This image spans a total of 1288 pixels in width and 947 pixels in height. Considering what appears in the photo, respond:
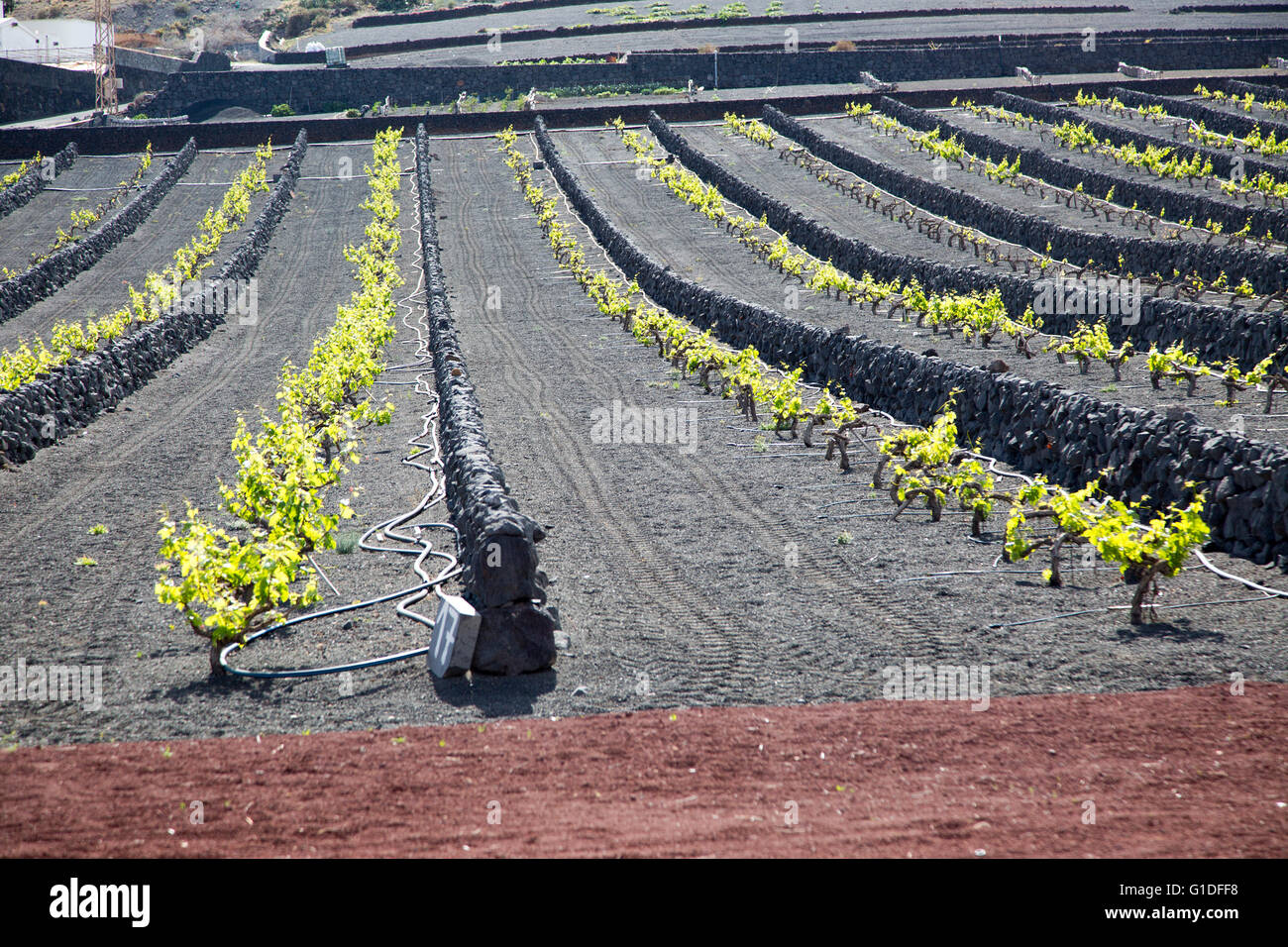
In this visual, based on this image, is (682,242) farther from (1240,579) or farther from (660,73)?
(660,73)

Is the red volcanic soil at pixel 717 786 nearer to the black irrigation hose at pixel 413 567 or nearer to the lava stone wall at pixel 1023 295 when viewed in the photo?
the black irrigation hose at pixel 413 567

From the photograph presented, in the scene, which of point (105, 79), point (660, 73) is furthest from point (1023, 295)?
point (105, 79)

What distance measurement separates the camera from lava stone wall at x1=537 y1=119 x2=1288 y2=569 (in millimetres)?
10633

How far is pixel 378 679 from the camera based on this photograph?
326 inches

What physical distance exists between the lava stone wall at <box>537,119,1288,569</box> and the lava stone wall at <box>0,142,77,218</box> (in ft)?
117

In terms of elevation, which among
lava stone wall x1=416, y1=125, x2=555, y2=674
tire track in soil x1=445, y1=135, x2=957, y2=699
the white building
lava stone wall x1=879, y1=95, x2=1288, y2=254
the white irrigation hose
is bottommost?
tire track in soil x1=445, y1=135, x2=957, y2=699

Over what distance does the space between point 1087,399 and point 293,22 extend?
108159 millimetres

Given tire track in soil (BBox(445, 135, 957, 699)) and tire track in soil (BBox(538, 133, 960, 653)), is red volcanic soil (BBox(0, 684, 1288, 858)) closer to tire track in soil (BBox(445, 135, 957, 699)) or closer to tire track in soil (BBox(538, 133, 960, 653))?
tire track in soil (BBox(445, 135, 957, 699))

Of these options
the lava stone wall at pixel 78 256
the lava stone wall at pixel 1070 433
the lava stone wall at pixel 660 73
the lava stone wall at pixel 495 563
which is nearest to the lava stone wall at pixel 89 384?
the lava stone wall at pixel 78 256

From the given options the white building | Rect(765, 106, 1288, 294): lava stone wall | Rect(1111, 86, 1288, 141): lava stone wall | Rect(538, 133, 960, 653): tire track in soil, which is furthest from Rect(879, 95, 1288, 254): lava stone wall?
the white building

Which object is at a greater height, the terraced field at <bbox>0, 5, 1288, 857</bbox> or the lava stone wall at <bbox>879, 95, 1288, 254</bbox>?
the lava stone wall at <bbox>879, 95, 1288, 254</bbox>

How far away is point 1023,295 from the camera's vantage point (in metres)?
25.4

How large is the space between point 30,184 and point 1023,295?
43406 millimetres
